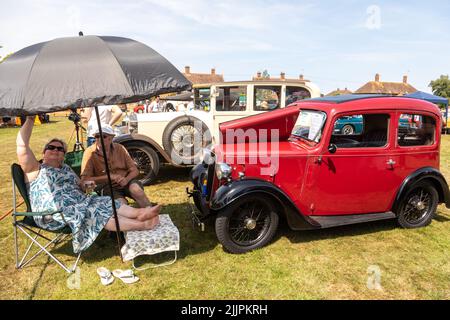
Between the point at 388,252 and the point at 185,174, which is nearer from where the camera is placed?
the point at 388,252

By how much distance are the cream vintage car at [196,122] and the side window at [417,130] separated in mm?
2507

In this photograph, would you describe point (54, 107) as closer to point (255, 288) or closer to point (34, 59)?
point (34, 59)

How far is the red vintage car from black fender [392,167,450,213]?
0.01m

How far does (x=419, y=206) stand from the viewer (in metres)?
4.25

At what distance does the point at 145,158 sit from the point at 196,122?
1318 mm

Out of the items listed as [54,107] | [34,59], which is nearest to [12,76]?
[34,59]

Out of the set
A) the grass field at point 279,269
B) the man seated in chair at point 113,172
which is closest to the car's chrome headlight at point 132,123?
the man seated in chair at point 113,172

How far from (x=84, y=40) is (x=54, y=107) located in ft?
2.87

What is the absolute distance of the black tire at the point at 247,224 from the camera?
11.3 feet

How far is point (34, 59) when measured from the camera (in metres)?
2.58

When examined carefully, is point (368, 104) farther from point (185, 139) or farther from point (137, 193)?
point (185, 139)
